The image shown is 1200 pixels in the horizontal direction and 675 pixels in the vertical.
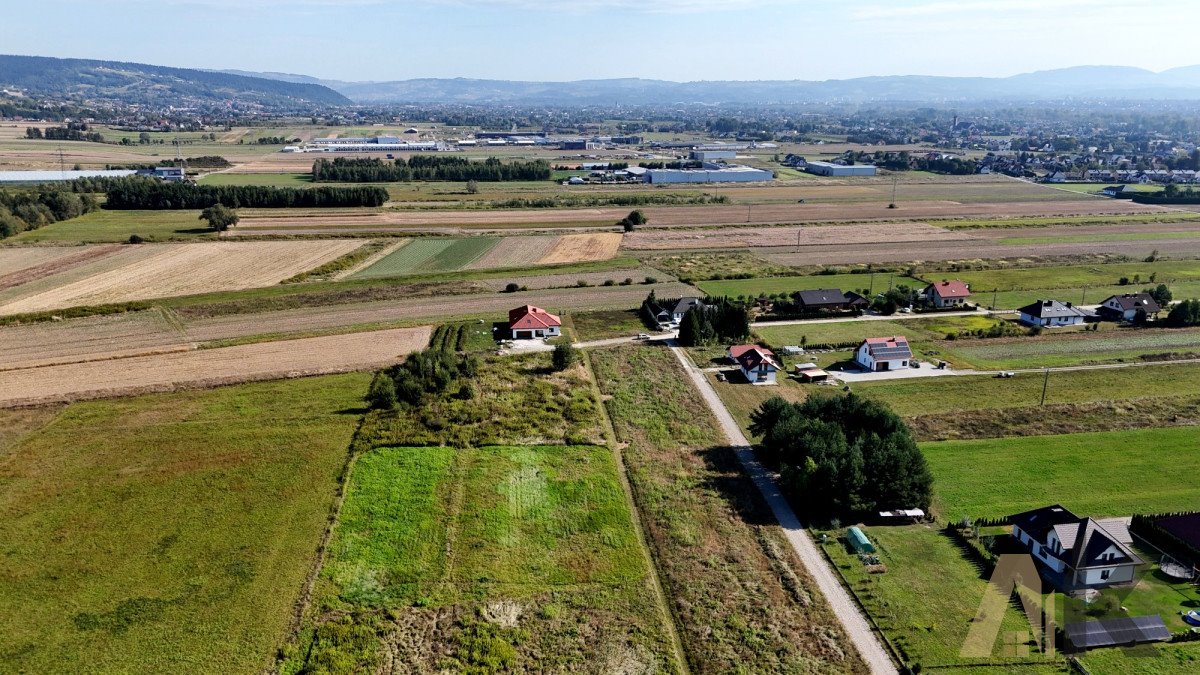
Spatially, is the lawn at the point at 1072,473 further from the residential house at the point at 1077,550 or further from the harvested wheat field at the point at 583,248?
the harvested wheat field at the point at 583,248

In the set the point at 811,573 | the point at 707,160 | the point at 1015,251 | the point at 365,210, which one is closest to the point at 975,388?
the point at 811,573

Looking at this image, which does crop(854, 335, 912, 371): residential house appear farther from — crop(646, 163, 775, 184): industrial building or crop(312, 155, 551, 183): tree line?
crop(312, 155, 551, 183): tree line

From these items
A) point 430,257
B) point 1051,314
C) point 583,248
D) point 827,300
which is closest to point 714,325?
point 827,300

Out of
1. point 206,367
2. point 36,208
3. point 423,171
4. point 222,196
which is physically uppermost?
point 423,171

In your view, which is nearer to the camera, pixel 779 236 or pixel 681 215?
pixel 779 236

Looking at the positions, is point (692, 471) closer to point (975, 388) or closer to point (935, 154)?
point (975, 388)

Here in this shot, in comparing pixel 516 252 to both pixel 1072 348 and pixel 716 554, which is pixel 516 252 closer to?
pixel 1072 348

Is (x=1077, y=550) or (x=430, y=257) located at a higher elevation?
(x=430, y=257)

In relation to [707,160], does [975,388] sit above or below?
below
